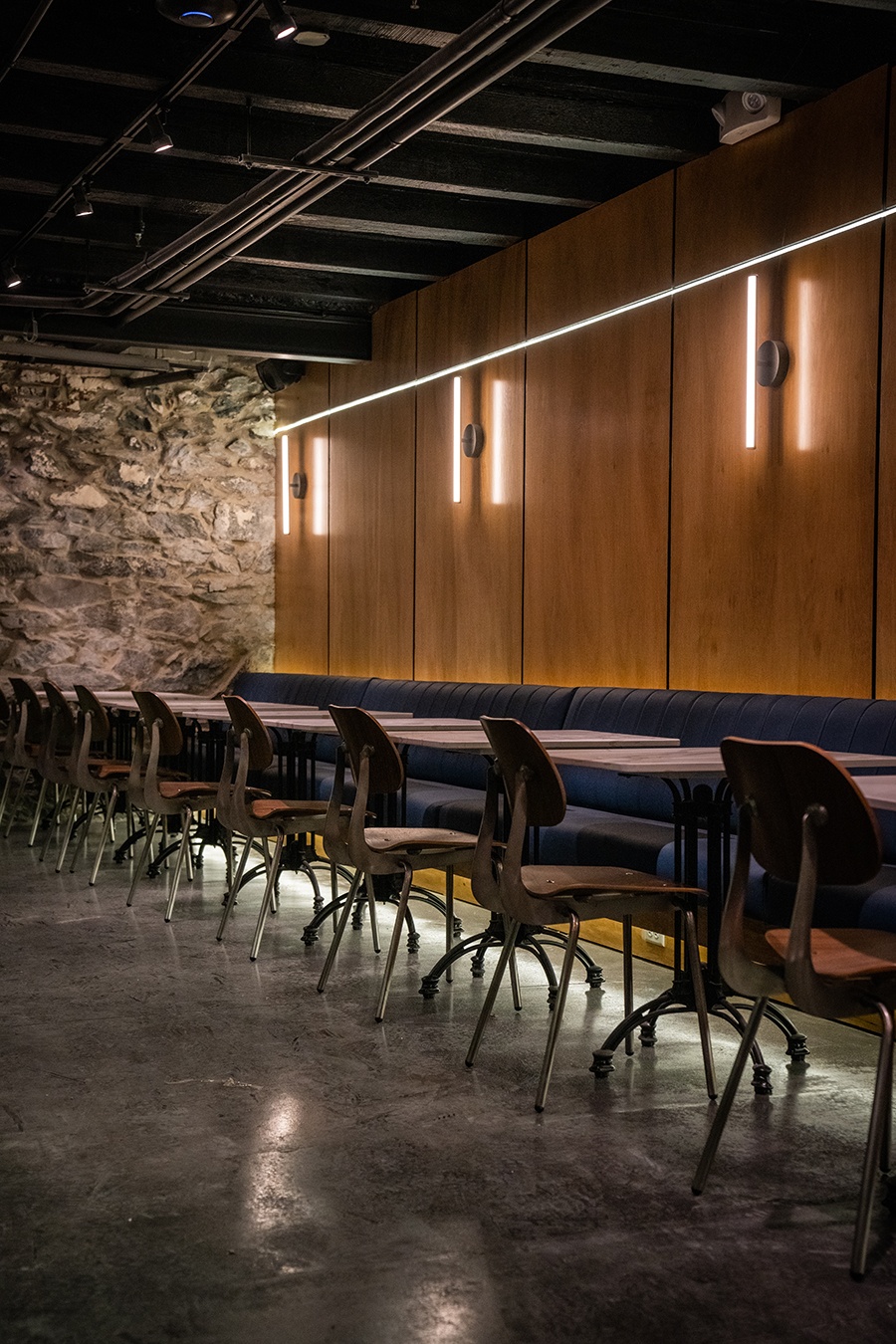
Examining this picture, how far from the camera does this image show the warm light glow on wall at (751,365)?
567cm

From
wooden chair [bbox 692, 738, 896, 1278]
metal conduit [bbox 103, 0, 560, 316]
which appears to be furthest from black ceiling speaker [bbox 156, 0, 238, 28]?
wooden chair [bbox 692, 738, 896, 1278]

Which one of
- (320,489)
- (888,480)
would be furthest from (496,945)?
(320,489)

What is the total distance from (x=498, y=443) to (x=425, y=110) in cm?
265

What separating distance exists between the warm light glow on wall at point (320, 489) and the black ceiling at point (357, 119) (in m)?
1.89

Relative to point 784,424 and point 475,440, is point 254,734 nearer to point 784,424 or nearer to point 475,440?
point 784,424

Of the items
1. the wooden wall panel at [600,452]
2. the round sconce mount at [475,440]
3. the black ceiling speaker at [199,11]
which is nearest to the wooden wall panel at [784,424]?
the wooden wall panel at [600,452]

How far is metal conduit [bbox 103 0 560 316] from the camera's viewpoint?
4617mm

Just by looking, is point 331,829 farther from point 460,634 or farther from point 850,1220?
point 460,634

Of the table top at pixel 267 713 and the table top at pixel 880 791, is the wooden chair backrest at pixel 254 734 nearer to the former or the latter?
the table top at pixel 267 713

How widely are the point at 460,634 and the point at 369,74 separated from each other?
3.44m

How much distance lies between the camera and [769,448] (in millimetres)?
5633

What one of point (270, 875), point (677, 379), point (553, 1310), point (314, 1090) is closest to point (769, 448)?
point (677, 379)

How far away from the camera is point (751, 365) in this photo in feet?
18.7

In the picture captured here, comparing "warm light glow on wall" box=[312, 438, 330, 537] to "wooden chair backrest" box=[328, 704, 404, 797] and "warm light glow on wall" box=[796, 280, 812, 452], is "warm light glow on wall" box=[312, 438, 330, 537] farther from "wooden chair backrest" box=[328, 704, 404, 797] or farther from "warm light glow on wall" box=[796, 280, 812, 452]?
"wooden chair backrest" box=[328, 704, 404, 797]
